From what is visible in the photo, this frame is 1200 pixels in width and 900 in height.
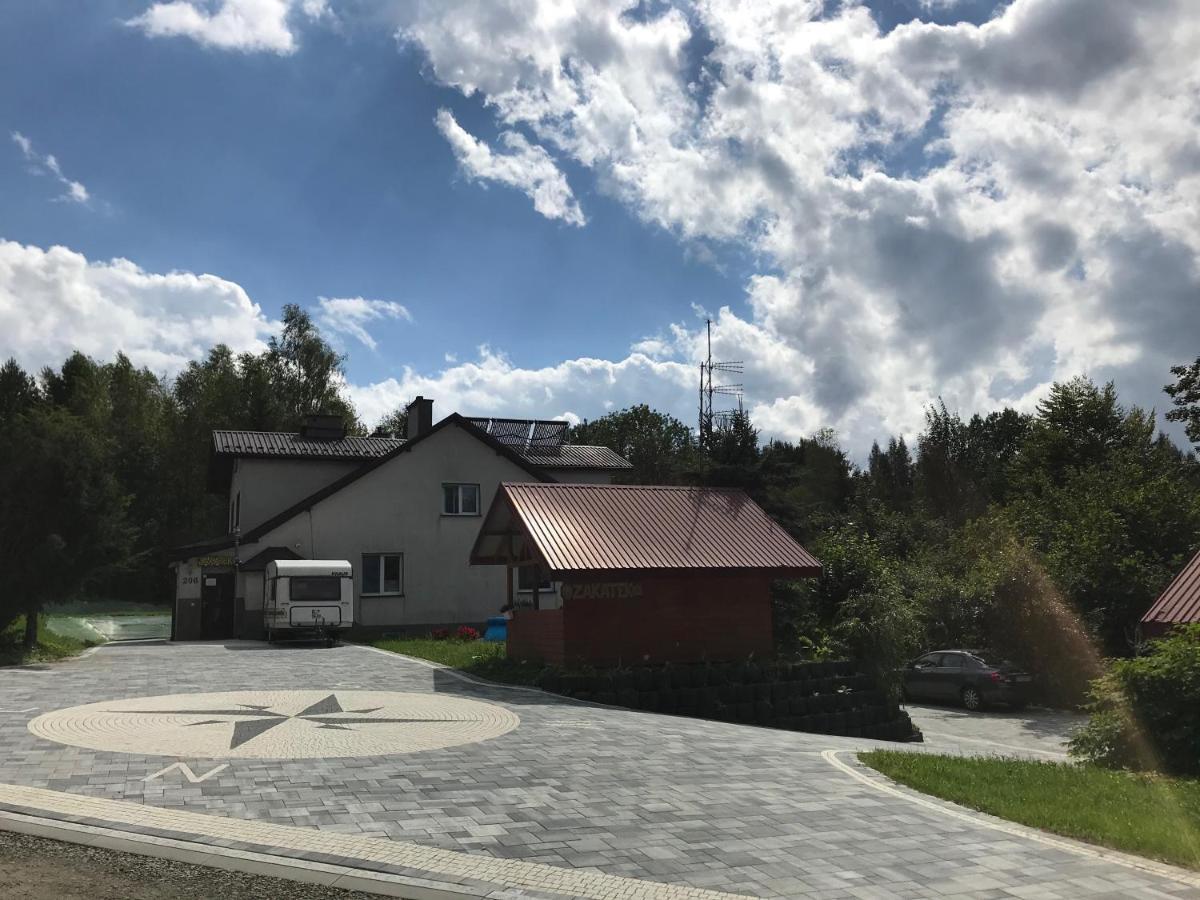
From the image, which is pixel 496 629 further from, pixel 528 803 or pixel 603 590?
pixel 528 803

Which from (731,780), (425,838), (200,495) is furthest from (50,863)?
(200,495)

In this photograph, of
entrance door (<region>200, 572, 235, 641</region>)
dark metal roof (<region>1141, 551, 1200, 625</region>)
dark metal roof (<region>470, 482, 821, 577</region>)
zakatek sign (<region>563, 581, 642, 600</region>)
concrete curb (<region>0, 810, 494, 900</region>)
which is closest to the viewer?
concrete curb (<region>0, 810, 494, 900</region>)

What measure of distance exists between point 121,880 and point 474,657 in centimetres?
1597

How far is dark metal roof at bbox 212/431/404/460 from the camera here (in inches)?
1404

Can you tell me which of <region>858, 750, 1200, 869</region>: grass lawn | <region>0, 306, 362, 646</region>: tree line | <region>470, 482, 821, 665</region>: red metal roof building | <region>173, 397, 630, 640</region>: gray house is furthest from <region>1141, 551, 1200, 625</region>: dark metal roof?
<region>0, 306, 362, 646</region>: tree line

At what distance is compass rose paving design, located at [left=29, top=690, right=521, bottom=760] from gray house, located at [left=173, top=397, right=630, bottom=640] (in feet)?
54.3

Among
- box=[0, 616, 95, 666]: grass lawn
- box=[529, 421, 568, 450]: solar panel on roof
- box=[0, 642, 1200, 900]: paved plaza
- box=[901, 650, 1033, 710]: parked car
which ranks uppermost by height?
box=[529, 421, 568, 450]: solar panel on roof

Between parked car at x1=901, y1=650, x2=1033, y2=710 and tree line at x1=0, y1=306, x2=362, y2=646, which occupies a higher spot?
tree line at x1=0, y1=306, x2=362, y2=646

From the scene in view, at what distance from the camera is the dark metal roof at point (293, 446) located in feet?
117

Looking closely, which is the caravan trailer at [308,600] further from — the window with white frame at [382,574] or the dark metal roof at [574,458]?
the dark metal roof at [574,458]

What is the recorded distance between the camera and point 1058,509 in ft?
109

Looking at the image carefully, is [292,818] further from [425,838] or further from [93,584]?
[93,584]

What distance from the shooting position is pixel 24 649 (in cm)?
2148

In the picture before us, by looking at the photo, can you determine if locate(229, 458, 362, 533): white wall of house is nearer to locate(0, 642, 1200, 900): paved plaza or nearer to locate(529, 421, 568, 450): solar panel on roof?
locate(529, 421, 568, 450): solar panel on roof
